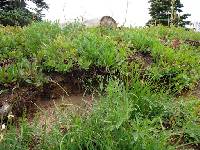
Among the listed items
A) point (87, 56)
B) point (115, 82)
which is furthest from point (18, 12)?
point (115, 82)

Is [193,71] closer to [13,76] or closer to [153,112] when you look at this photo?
[153,112]

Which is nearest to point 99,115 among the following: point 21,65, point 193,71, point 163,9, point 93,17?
point 21,65

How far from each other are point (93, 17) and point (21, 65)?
21.3 ft

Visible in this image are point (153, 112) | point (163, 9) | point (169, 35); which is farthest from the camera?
point (163, 9)

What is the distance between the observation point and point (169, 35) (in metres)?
10.2

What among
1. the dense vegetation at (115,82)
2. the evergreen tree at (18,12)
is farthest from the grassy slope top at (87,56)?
the evergreen tree at (18,12)

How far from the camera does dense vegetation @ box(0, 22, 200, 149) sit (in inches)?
180

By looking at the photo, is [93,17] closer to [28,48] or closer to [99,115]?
[28,48]

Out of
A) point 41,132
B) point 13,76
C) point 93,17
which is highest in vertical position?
point 93,17

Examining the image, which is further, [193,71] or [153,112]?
[193,71]

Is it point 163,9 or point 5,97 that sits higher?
point 163,9

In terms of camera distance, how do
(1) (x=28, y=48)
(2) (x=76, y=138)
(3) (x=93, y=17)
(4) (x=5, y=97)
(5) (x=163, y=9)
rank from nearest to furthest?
(2) (x=76, y=138) < (4) (x=5, y=97) < (1) (x=28, y=48) < (3) (x=93, y=17) < (5) (x=163, y=9)

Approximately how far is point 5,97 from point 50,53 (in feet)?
3.95

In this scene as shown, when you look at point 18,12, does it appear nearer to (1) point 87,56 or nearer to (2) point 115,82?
(1) point 87,56
